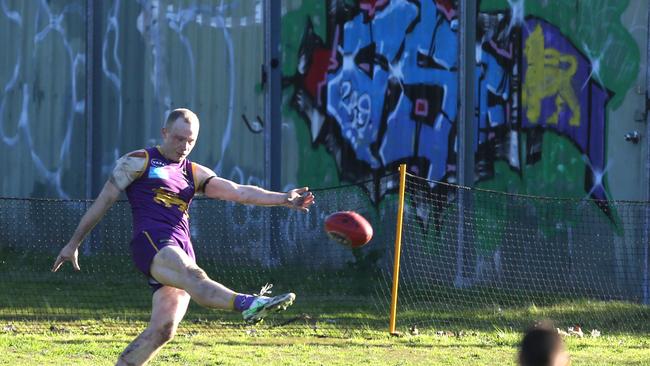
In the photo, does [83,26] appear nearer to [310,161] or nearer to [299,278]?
[310,161]

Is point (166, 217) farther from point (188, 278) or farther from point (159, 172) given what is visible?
point (188, 278)

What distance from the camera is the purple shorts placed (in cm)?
824

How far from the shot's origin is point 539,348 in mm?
4668

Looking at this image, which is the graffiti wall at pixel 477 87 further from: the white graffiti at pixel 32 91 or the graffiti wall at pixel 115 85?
the white graffiti at pixel 32 91

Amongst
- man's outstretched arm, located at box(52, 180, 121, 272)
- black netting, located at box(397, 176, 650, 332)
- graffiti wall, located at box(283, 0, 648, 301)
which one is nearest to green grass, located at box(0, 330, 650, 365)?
black netting, located at box(397, 176, 650, 332)

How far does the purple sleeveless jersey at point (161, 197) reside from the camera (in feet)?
27.7

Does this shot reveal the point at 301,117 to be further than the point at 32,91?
No

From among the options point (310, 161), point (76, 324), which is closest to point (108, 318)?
point (76, 324)

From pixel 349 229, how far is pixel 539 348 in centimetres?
460

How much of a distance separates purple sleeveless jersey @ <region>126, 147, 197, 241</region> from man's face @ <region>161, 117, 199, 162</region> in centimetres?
7

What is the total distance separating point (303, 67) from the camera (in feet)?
58.3

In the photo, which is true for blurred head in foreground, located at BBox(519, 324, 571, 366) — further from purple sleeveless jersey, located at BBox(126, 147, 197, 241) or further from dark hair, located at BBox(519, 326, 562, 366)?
purple sleeveless jersey, located at BBox(126, 147, 197, 241)

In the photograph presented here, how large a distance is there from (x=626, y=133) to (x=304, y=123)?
4.55m

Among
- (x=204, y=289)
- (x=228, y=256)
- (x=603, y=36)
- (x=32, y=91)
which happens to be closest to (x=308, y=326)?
(x=228, y=256)
